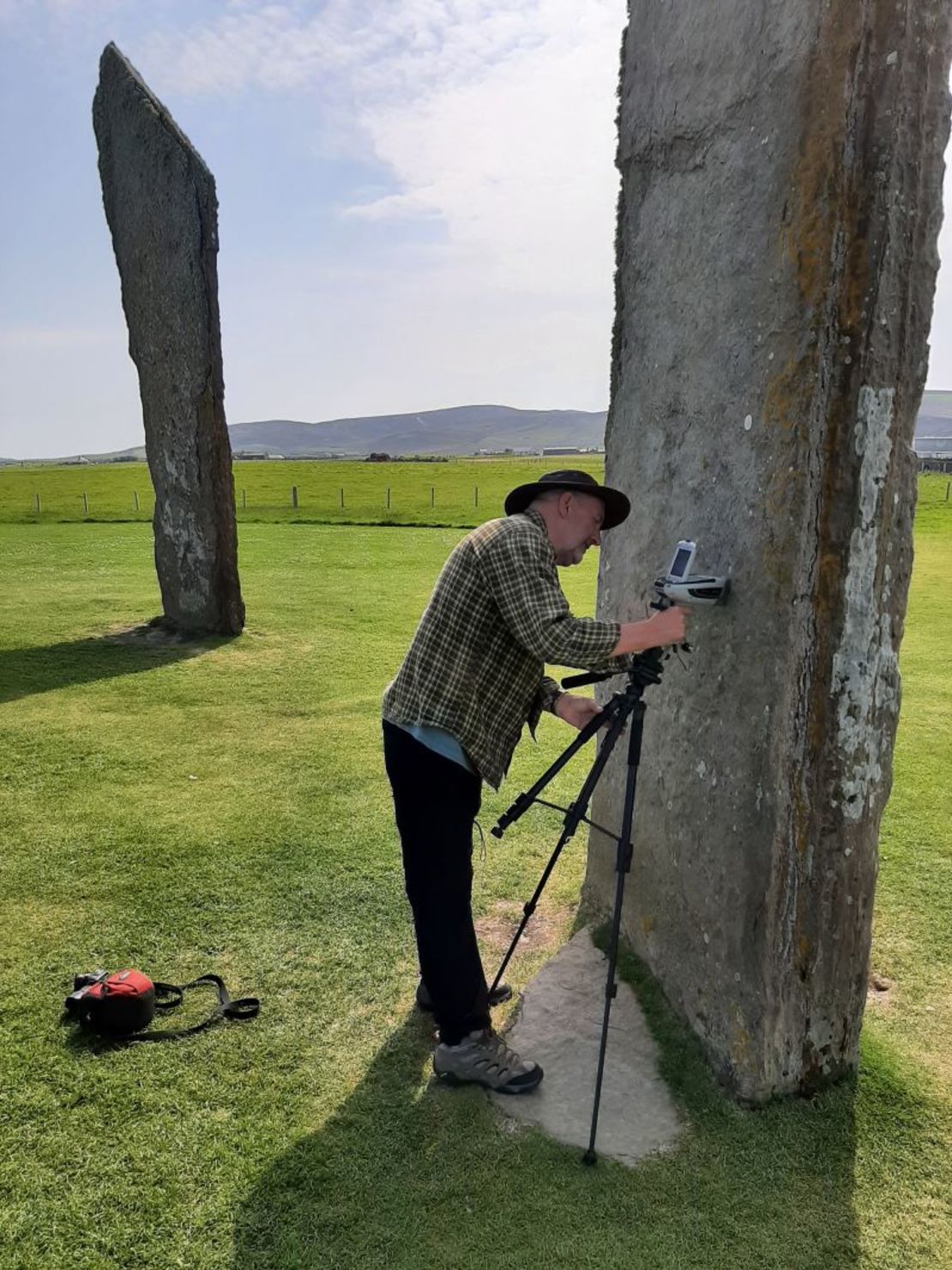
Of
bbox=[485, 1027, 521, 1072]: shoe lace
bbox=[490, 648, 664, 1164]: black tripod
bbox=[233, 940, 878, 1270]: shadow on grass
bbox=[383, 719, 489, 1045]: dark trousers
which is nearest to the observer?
bbox=[233, 940, 878, 1270]: shadow on grass

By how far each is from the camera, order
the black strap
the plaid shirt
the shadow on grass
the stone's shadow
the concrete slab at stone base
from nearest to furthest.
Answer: the shadow on grass → the plaid shirt → the concrete slab at stone base → the black strap → the stone's shadow

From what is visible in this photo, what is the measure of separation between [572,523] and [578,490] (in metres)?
0.13

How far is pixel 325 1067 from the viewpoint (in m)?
3.60

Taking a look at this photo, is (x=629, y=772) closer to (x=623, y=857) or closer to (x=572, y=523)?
(x=623, y=857)

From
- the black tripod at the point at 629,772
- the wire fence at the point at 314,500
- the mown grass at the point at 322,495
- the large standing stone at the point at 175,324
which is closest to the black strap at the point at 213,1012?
the black tripod at the point at 629,772

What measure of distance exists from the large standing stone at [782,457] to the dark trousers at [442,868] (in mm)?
892

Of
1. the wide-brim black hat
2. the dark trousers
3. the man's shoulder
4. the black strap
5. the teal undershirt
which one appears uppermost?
the wide-brim black hat

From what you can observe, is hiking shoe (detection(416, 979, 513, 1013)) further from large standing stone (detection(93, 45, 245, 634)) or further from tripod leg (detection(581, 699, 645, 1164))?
large standing stone (detection(93, 45, 245, 634))

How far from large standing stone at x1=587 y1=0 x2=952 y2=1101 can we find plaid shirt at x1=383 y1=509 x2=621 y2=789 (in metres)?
0.66

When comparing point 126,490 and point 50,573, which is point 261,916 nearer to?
point 50,573

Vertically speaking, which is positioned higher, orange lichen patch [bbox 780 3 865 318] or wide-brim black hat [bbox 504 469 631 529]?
orange lichen patch [bbox 780 3 865 318]

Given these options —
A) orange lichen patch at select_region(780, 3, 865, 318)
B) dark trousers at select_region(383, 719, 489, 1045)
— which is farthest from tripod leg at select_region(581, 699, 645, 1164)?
orange lichen patch at select_region(780, 3, 865, 318)

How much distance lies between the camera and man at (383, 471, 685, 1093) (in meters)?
3.06

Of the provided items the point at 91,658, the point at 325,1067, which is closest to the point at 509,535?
the point at 325,1067
